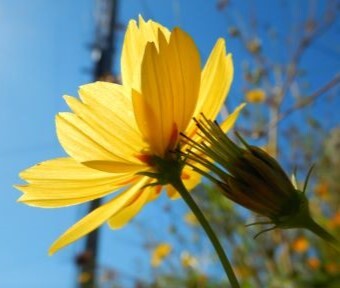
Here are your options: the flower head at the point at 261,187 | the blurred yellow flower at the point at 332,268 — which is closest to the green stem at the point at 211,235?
the flower head at the point at 261,187

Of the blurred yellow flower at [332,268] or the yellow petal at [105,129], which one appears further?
the blurred yellow flower at [332,268]

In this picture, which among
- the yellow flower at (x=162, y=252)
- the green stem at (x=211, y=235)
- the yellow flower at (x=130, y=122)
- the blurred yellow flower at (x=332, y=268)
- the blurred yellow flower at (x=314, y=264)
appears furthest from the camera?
the yellow flower at (x=162, y=252)

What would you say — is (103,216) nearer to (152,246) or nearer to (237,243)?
(237,243)

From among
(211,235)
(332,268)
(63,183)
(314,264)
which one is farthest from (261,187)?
(314,264)

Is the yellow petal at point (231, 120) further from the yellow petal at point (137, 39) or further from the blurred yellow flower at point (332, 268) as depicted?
the blurred yellow flower at point (332, 268)

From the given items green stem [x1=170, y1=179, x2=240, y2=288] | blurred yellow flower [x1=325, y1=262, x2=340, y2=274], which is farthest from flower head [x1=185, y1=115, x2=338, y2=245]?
blurred yellow flower [x1=325, y1=262, x2=340, y2=274]

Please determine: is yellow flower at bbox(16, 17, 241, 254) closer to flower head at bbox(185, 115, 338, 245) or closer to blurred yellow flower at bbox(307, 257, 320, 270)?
flower head at bbox(185, 115, 338, 245)
